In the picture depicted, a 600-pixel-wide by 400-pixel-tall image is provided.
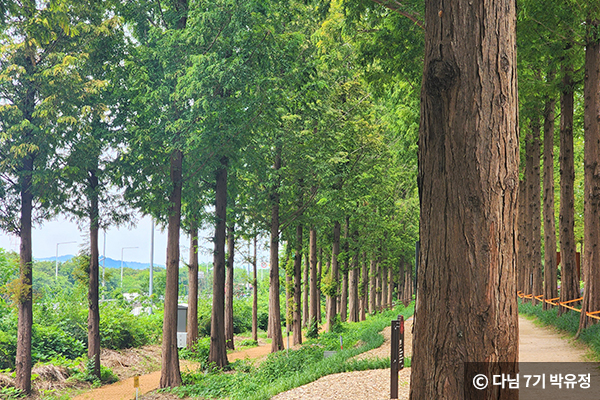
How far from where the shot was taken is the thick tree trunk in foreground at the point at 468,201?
3.46 m

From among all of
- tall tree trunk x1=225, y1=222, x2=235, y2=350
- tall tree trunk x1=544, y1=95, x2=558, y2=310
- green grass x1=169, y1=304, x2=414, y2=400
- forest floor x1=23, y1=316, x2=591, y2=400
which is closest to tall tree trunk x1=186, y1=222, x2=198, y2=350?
forest floor x1=23, y1=316, x2=591, y2=400

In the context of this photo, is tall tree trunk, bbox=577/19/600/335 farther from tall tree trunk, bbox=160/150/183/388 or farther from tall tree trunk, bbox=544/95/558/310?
tall tree trunk, bbox=160/150/183/388

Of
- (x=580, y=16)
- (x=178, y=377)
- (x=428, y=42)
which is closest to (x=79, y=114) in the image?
(x=178, y=377)

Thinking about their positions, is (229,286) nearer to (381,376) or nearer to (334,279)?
(334,279)

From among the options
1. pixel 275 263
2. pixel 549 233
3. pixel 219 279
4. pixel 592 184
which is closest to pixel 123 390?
pixel 219 279

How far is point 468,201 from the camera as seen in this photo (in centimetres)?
351

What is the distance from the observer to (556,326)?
1666cm

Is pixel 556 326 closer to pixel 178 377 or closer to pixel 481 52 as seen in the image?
pixel 178 377

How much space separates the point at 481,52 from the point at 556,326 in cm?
1574

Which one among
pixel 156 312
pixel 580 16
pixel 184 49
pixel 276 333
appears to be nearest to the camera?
pixel 580 16

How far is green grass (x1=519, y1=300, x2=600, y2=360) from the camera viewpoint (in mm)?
11637

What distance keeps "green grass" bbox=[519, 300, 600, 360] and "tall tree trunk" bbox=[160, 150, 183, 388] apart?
12.2 metres

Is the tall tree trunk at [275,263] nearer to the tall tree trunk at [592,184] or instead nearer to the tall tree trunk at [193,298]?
the tall tree trunk at [193,298]

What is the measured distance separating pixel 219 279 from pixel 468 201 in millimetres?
16878
